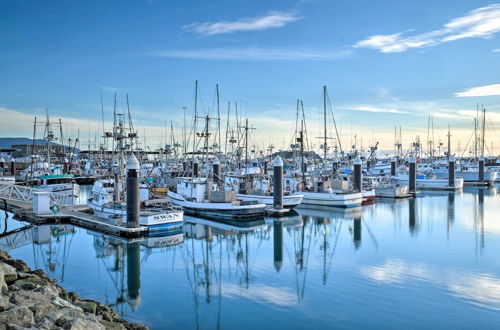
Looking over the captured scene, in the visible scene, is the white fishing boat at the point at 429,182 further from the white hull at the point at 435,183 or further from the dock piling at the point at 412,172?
the dock piling at the point at 412,172

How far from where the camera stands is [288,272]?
1916 centimetres

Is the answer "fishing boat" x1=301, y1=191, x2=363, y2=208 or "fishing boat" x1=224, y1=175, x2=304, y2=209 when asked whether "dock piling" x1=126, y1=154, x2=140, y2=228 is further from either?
"fishing boat" x1=301, y1=191, x2=363, y2=208

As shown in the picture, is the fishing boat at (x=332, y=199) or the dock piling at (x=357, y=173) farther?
the dock piling at (x=357, y=173)

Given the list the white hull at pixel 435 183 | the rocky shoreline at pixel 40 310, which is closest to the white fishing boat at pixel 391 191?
the white hull at pixel 435 183

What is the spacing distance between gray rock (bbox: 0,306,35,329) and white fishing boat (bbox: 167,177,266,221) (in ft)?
82.1

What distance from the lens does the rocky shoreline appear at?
29.6 ft

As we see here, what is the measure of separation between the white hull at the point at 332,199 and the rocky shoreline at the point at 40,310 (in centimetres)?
3174

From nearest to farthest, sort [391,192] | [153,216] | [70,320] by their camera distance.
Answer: [70,320] < [153,216] < [391,192]

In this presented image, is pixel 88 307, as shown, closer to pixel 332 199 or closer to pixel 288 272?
pixel 288 272

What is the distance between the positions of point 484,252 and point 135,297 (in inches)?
699

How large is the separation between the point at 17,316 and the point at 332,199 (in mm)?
35640

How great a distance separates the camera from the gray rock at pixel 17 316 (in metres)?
8.80

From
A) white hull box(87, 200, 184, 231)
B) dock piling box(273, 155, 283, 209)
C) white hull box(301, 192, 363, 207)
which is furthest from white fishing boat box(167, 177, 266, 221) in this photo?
white hull box(301, 192, 363, 207)

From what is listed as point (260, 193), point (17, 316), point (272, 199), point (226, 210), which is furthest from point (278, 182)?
point (17, 316)
